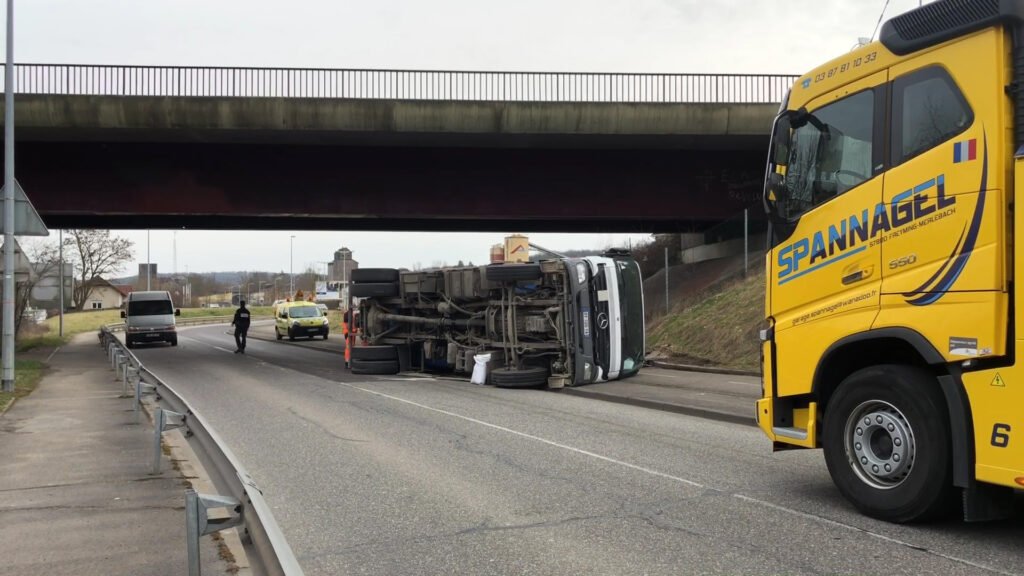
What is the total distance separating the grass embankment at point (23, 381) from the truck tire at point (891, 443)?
12.2 metres

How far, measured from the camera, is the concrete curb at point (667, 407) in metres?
10.8

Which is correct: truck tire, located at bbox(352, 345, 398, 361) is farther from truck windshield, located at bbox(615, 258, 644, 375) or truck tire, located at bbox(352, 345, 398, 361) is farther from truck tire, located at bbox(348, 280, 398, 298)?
truck windshield, located at bbox(615, 258, 644, 375)

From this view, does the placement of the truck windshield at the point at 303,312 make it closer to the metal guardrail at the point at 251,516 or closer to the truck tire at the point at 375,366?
the truck tire at the point at 375,366

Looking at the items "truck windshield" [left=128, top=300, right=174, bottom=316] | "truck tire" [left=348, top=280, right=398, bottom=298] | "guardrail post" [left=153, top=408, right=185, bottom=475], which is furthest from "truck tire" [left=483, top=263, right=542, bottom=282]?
"truck windshield" [left=128, top=300, right=174, bottom=316]

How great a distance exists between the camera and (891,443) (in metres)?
5.61

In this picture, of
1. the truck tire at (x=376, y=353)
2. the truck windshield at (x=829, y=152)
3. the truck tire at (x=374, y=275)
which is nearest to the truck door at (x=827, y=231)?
the truck windshield at (x=829, y=152)

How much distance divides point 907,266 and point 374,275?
1489 cm

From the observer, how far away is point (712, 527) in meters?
5.79

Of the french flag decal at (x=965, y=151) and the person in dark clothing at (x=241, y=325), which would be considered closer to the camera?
the french flag decal at (x=965, y=151)

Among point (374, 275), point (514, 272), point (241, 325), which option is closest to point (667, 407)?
point (514, 272)

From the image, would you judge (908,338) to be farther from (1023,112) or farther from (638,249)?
(638,249)

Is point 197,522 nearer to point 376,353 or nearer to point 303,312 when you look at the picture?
point 376,353

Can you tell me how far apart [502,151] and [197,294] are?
124m

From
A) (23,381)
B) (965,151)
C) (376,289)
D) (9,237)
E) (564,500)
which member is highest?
(9,237)
